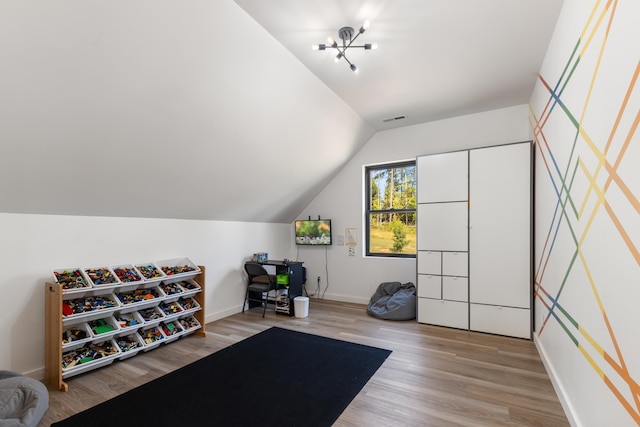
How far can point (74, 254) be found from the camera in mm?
2854

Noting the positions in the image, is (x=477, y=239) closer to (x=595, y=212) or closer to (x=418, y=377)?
(x=418, y=377)

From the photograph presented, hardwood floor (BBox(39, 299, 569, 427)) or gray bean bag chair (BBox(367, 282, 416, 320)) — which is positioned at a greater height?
gray bean bag chair (BBox(367, 282, 416, 320))

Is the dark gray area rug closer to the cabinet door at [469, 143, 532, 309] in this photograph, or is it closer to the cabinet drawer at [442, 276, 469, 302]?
the cabinet drawer at [442, 276, 469, 302]

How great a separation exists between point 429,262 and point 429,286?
0.32 meters

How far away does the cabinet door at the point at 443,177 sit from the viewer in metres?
3.84

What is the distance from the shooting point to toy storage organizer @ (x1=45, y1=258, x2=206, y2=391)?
2510 mm

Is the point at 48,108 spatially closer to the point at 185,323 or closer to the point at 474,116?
the point at 185,323

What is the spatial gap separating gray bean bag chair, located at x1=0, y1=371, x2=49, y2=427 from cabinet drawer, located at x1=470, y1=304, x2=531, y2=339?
13.5 ft

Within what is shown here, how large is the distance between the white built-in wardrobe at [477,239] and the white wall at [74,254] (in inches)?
111

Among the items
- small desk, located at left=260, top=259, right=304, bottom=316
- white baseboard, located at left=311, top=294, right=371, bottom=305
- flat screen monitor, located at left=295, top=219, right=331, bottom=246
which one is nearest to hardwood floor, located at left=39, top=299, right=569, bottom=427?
small desk, located at left=260, top=259, right=304, bottom=316

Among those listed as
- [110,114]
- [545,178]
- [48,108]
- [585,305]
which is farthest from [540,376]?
[48,108]

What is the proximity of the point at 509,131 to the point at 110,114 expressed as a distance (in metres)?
4.44

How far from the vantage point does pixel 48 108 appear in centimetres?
197

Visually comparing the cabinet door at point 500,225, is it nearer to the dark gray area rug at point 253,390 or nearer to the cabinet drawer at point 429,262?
the cabinet drawer at point 429,262
